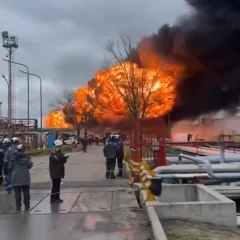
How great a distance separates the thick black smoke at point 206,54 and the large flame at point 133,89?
4.28ft

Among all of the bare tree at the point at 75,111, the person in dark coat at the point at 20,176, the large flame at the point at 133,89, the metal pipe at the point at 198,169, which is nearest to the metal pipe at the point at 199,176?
the metal pipe at the point at 198,169

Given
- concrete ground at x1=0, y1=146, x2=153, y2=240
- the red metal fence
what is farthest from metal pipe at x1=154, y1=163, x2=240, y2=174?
concrete ground at x1=0, y1=146, x2=153, y2=240

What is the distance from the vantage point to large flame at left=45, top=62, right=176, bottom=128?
24.8 m

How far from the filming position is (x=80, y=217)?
8.97 metres

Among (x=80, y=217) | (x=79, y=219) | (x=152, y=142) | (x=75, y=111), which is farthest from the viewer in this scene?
(x=75, y=111)

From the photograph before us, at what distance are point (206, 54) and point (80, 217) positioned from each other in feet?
41.2

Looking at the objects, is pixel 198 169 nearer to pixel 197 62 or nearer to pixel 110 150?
pixel 110 150

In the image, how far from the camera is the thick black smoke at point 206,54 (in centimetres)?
1833

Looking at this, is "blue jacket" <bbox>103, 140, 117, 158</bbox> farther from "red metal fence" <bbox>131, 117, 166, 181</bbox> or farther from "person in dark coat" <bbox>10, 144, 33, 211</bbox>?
"person in dark coat" <bbox>10, 144, 33, 211</bbox>

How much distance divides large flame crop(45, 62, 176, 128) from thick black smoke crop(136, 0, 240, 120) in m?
1.30

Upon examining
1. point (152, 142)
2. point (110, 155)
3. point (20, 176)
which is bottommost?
point (20, 176)

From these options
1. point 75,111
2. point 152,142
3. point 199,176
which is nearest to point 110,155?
point 152,142

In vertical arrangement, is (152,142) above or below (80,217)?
above

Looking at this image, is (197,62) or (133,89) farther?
(133,89)
